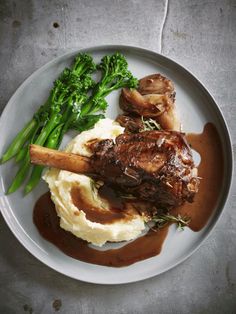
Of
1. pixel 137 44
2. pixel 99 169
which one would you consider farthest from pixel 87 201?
pixel 137 44

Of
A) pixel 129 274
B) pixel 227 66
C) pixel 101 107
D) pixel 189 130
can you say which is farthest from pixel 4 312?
pixel 227 66

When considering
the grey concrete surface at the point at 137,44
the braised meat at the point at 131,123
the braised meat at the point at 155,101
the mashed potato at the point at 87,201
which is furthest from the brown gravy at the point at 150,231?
the braised meat at the point at 131,123

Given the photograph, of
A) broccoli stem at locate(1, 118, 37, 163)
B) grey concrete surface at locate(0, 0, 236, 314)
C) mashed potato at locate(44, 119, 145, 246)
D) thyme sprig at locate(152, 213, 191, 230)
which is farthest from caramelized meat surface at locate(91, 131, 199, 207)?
grey concrete surface at locate(0, 0, 236, 314)

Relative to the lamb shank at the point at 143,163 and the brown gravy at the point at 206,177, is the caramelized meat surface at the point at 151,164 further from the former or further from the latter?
the brown gravy at the point at 206,177

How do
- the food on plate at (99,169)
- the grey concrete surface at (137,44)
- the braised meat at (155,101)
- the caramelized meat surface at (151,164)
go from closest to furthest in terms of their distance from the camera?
1. the caramelized meat surface at (151,164)
2. the food on plate at (99,169)
3. the braised meat at (155,101)
4. the grey concrete surface at (137,44)

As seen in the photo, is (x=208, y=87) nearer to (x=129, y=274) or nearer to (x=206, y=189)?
(x=206, y=189)

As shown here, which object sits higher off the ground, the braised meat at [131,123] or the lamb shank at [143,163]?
the braised meat at [131,123]

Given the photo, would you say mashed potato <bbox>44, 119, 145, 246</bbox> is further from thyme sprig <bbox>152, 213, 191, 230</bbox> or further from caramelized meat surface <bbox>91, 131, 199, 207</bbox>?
caramelized meat surface <bbox>91, 131, 199, 207</bbox>
